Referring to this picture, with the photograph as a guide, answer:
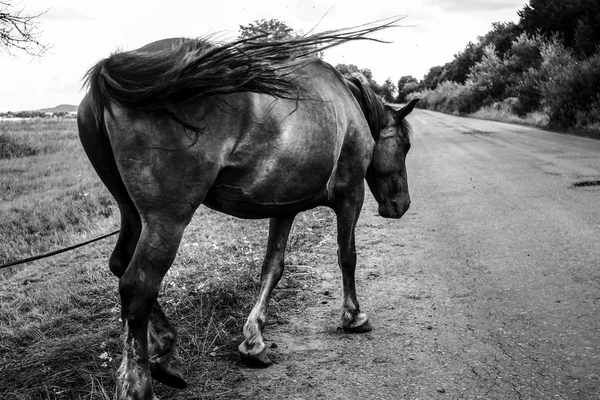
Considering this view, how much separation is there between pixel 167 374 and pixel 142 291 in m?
0.58

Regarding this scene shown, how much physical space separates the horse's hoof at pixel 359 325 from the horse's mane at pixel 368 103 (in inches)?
52.5

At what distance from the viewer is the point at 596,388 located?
10.1 ft

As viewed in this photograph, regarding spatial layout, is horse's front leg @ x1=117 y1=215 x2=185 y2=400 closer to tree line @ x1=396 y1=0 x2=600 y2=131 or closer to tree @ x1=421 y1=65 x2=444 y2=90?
tree line @ x1=396 y1=0 x2=600 y2=131

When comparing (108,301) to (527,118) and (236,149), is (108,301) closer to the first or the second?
(236,149)

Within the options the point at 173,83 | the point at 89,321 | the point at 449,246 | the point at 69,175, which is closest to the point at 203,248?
the point at 89,321

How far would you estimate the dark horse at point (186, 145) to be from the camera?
2584mm

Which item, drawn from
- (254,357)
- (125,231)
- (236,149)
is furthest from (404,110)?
(125,231)

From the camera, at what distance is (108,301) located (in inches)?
176

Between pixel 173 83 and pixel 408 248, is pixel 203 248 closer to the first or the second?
pixel 408 248

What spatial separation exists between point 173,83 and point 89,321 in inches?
90.4

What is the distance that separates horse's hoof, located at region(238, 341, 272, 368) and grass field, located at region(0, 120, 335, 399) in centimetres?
9

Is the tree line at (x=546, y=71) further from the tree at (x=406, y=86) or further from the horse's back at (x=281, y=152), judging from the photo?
the tree at (x=406, y=86)

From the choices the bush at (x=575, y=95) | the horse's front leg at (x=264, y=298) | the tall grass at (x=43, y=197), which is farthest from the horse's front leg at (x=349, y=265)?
the bush at (x=575, y=95)

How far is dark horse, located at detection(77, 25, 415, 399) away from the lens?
2584 millimetres
